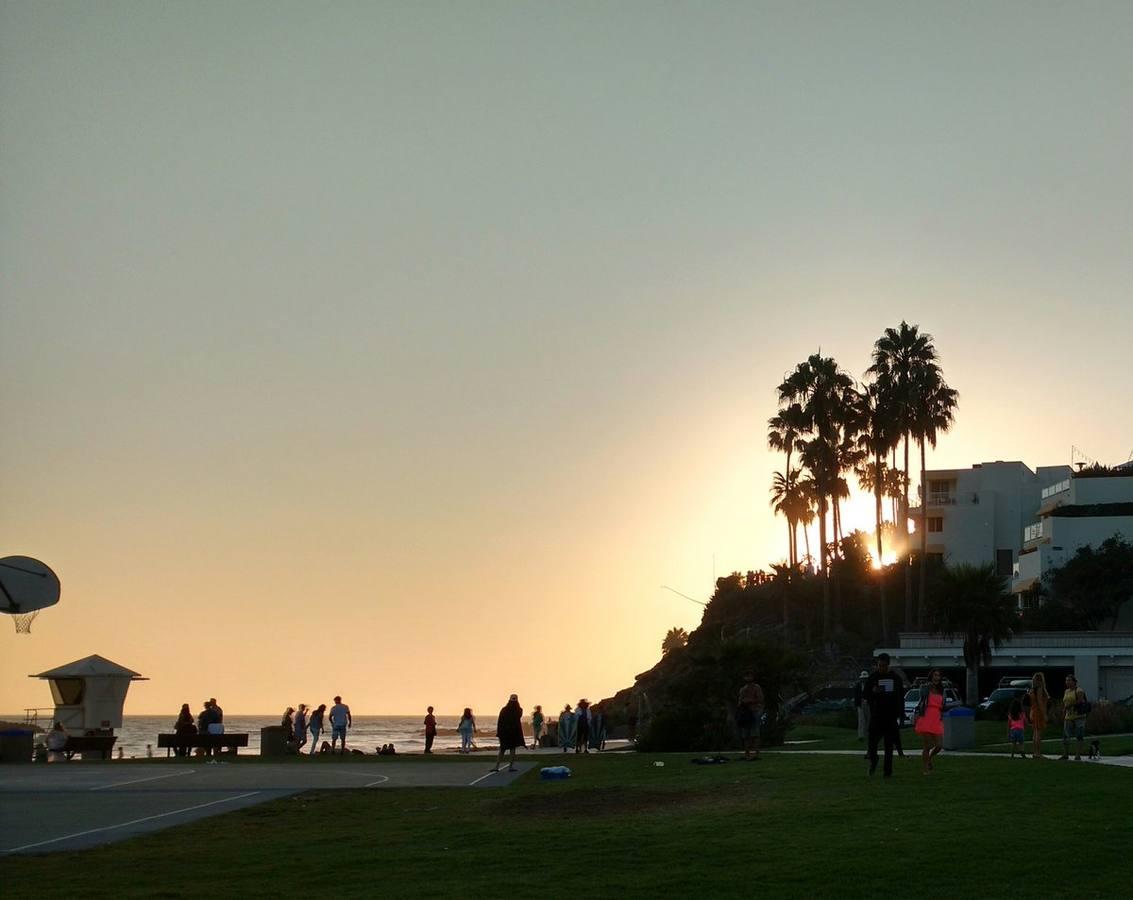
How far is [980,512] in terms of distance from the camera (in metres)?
98.0

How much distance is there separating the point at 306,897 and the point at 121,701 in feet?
115

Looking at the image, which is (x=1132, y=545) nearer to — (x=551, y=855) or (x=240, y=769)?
(x=240, y=769)

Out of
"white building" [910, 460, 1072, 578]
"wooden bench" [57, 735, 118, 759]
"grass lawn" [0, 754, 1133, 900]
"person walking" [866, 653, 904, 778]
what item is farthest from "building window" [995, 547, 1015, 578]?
"person walking" [866, 653, 904, 778]

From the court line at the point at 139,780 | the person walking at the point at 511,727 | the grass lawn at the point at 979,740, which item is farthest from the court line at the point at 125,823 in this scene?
the grass lawn at the point at 979,740

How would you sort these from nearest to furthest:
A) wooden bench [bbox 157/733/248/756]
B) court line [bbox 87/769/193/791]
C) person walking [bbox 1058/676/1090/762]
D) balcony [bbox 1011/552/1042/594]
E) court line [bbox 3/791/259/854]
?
1. court line [bbox 3/791/259/854]
2. court line [bbox 87/769/193/791]
3. person walking [bbox 1058/676/1090/762]
4. wooden bench [bbox 157/733/248/756]
5. balcony [bbox 1011/552/1042/594]

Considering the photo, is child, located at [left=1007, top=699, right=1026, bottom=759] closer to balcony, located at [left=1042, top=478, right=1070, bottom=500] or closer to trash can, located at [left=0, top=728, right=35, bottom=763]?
trash can, located at [left=0, top=728, right=35, bottom=763]

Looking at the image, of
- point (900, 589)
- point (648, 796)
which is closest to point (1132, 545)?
point (900, 589)

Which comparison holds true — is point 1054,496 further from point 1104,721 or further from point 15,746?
point 15,746

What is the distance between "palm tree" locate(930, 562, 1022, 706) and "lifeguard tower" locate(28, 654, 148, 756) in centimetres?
3656

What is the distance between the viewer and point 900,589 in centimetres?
9362

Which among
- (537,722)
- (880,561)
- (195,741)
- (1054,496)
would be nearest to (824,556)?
(880,561)

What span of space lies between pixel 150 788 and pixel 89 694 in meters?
19.7

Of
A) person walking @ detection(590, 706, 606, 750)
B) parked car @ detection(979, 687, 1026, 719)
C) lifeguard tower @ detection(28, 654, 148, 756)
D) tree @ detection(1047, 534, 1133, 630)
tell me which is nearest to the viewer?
lifeguard tower @ detection(28, 654, 148, 756)

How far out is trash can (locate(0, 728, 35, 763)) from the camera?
38688 mm
